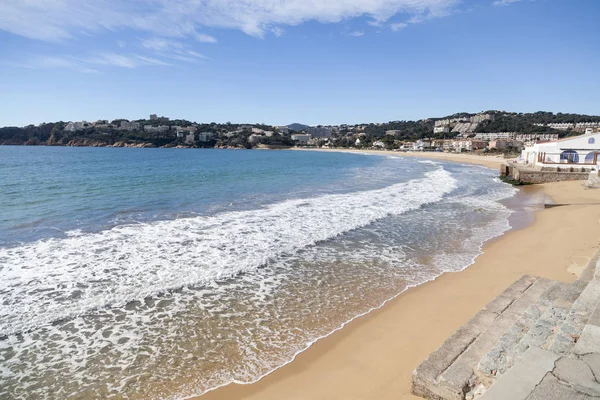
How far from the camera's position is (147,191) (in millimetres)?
23906

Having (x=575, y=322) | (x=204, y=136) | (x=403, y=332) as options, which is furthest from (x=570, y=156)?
(x=204, y=136)

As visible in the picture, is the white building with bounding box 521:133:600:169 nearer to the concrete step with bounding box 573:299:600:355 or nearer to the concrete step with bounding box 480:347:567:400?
the concrete step with bounding box 573:299:600:355

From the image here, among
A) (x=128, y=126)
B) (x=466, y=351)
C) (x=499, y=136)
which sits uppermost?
(x=128, y=126)

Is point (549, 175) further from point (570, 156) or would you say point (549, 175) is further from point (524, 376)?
point (524, 376)

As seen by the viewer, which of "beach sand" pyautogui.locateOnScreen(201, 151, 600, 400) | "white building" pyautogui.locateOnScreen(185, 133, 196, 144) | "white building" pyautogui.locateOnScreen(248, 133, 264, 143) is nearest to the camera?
"beach sand" pyautogui.locateOnScreen(201, 151, 600, 400)

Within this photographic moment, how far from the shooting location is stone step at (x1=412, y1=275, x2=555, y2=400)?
13.5 ft

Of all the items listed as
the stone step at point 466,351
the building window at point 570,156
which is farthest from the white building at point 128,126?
the stone step at point 466,351

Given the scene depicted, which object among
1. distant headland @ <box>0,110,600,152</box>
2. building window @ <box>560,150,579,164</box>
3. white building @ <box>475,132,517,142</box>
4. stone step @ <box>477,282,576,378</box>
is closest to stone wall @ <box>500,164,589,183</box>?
building window @ <box>560,150,579,164</box>

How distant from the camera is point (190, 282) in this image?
323 inches

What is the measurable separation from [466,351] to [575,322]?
54.2 inches

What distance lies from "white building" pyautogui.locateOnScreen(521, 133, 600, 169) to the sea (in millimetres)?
23618

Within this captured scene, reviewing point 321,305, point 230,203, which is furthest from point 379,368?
point 230,203

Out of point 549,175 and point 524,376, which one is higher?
point 524,376

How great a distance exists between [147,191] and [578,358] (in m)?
24.1
